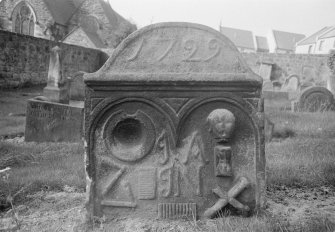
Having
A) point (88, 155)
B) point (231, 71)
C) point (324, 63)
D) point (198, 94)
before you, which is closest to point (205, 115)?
point (198, 94)

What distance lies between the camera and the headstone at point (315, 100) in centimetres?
870

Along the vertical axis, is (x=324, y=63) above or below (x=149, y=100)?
above

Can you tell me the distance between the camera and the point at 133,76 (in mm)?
2498

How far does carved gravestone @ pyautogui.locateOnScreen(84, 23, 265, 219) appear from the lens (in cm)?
252

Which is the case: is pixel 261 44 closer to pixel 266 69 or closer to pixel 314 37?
pixel 314 37

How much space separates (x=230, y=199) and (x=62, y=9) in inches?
1059

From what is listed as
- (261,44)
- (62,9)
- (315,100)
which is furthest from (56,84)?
(261,44)

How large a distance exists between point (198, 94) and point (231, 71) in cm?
33

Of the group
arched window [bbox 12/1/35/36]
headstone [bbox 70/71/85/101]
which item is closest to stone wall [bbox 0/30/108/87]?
headstone [bbox 70/71/85/101]

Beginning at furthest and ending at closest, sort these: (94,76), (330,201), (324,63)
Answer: (324,63) → (330,201) → (94,76)

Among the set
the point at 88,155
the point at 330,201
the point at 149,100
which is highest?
the point at 149,100

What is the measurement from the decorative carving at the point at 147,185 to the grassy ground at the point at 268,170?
24 cm

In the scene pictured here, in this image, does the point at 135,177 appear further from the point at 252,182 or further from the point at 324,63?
the point at 324,63

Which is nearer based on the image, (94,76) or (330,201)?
(94,76)
